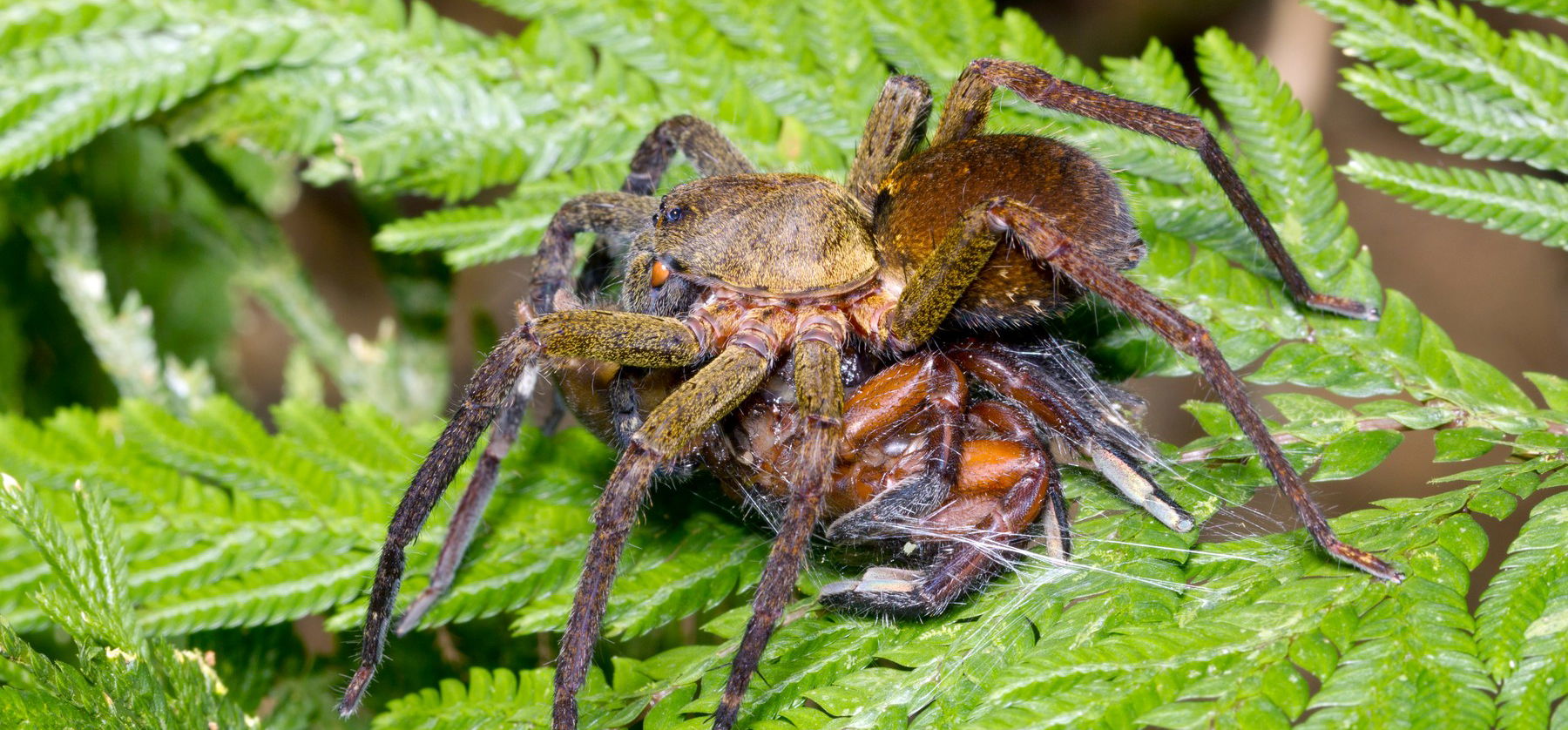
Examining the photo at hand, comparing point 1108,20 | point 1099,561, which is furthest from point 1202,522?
point 1108,20

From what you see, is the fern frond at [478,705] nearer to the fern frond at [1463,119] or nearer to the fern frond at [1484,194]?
the fern frond at [1484,194]

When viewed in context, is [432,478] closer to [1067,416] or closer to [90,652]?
[90,652]

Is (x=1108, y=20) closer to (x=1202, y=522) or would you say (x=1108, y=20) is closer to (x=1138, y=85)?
(x=1138, y=85)

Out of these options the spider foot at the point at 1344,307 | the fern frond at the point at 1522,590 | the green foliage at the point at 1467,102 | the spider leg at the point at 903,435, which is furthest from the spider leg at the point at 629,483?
the green foliage at the point at 1467,102

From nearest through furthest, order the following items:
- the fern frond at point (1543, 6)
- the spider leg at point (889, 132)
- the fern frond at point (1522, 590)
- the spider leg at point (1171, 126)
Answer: the fern frond at point (1522, 590), the spider leg at point (1171, 126), the fern frond at point (1543, 6), the spider leg at point (889, 132)

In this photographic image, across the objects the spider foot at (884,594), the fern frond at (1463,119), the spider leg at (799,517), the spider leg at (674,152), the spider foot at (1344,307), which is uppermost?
the fern frond at (1463,119)

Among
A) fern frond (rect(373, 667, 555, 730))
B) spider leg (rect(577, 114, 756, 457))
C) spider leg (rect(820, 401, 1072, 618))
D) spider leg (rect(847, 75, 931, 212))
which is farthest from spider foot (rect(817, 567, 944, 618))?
spider leg (rect(577, 114, 756, 457))
